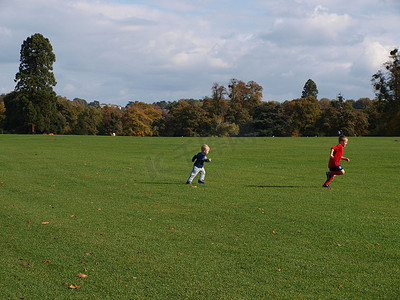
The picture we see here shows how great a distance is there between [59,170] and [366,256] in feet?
50.5

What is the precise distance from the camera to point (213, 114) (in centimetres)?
10331

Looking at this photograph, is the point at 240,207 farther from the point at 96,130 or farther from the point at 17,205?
the point at 96,130

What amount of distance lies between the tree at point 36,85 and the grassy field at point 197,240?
60.8m

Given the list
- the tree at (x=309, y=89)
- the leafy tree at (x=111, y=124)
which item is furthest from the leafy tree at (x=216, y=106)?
the tree at (x=309, y=89)

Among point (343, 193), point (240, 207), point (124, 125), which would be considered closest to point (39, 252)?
point (240, 207)

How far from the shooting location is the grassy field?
Answer: 573 centimetres

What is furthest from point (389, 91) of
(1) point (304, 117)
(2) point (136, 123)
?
(2) point (136, 123)

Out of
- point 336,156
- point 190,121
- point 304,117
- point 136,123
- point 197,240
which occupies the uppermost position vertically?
point 304,117

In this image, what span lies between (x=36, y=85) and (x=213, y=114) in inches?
1780

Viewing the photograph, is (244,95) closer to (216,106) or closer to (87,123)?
(216,106)

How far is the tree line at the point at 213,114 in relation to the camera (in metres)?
72.5

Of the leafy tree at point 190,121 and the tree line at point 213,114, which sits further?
the leafy tree at point 190,121

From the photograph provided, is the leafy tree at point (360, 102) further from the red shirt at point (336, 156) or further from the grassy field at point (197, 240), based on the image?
the grassy field at point (197, 240)

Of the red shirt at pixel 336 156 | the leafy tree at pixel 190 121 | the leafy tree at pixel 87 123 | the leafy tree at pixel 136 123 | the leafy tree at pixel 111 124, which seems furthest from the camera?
the leafy tree at pixel 111 124
